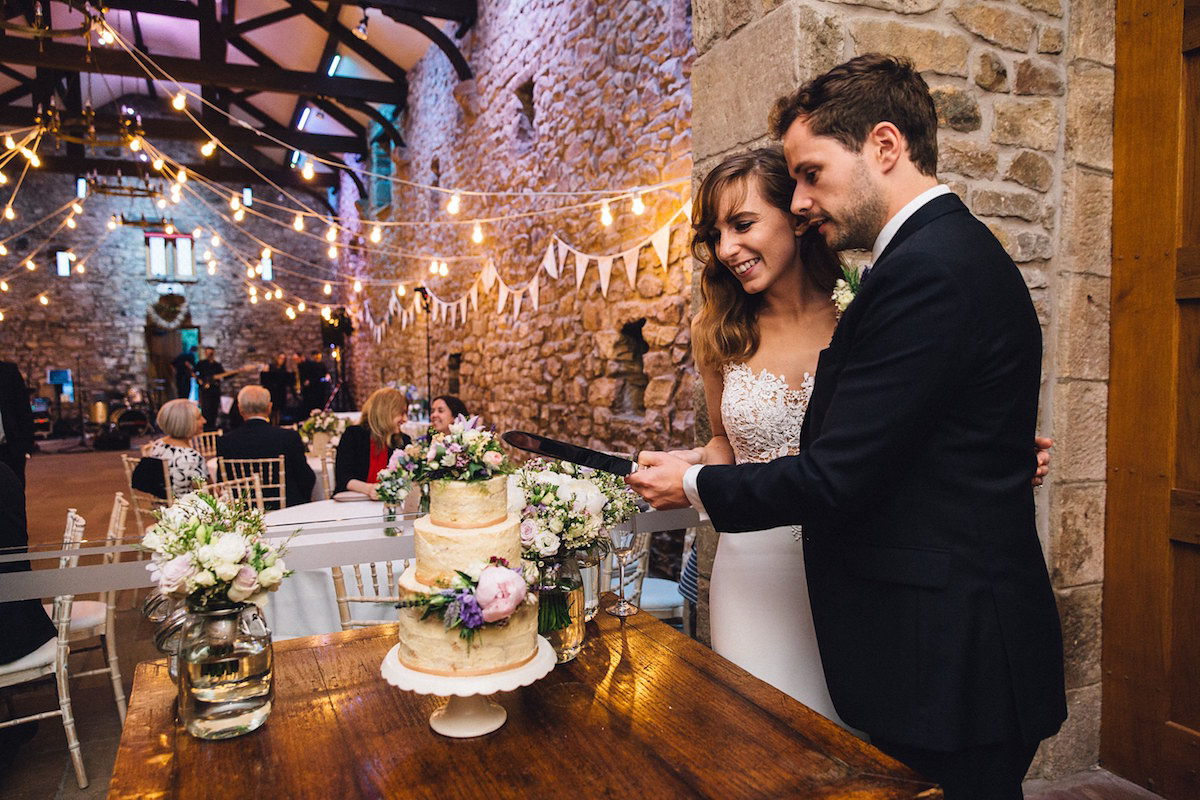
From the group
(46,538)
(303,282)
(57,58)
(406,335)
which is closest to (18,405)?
(46,538)

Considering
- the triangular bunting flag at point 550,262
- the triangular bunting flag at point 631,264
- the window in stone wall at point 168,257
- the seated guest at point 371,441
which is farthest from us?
the window in stone wall at point 168,257

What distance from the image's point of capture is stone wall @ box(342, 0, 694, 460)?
16.5 ft

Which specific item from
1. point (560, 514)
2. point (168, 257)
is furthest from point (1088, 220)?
point (168, 257)

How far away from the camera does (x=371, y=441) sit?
4602 millimetres

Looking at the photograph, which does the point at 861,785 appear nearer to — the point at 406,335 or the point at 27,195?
the point at 406,335

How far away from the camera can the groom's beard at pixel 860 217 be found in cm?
139

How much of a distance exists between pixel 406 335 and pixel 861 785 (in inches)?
447

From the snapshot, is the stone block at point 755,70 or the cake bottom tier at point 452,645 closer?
the cake bottom tier at point 452,645

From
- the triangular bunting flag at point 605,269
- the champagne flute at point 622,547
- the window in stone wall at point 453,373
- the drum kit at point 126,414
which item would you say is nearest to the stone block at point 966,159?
the champagne flute at point 622,547

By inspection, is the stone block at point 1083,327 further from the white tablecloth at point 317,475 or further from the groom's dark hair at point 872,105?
the white tablecloth at point 317,475

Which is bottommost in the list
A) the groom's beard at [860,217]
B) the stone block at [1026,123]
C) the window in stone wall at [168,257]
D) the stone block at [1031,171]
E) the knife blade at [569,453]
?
the knife blade at [569,453]

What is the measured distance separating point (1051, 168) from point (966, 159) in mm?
323

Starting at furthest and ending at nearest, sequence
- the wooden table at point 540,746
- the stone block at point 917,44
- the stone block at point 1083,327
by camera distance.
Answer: the stone block at point 1083,327 < the stone block at point 917,44 < the wooden table at point 540,746

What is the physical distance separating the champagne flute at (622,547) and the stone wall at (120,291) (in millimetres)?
14696
